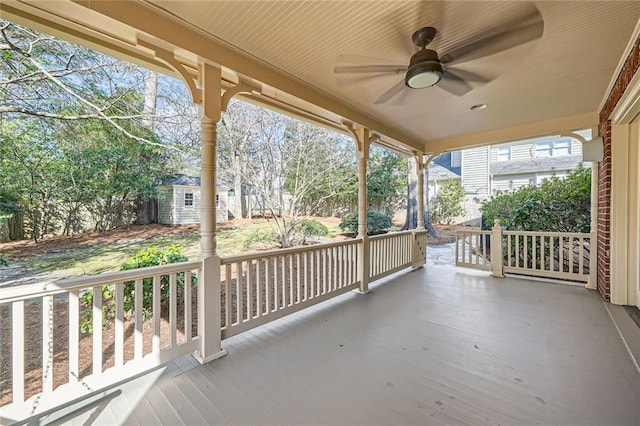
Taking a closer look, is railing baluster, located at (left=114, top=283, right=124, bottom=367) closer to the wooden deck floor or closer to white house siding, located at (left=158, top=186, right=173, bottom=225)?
the wooden deck floor

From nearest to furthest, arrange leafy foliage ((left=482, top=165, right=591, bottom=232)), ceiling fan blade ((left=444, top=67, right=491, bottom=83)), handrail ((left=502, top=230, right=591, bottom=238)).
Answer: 1. ceiling fan blade ((left=444, top=67, right=491, bottom=83))
2. handrail ((left=502, top=230, right=591, bottom=238))
3. leafy foliage ((left=482, top=165, right=591, bottom=232))

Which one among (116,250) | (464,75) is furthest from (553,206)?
(116,250)

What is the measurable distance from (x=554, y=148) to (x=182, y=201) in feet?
45.4

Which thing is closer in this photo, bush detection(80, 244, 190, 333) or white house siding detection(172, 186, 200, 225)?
bush detection(80, 244, 190, 333)

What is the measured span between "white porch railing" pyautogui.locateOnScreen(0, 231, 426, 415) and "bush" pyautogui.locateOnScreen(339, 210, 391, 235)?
12.7 ft

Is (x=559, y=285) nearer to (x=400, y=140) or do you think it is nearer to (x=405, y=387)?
(x=400, y=140)

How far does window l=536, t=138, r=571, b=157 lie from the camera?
9.78m

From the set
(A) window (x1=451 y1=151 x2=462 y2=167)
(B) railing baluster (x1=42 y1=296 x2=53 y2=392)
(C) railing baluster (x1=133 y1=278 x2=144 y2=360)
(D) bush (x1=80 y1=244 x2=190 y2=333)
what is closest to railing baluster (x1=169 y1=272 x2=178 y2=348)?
(C) railing baluster (x1=133 y1=278 x2=144 y2=360)

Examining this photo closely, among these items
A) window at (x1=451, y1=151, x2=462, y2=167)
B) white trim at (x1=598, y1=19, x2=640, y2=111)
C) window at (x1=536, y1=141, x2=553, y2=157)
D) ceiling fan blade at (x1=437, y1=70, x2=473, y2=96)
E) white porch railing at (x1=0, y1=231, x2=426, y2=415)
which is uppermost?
window at (x1=451, y1=151, x2=462, y2=167)

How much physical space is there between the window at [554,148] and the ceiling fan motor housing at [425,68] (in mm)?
11256

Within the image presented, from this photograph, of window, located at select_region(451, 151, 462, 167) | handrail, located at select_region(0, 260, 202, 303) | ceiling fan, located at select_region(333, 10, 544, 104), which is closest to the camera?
handrail, located at select_region(0, 260, 202, 303)

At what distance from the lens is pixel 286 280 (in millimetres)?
2945

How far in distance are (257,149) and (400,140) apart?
3.33 metres

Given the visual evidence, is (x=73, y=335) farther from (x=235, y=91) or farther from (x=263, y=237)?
(x=263, y=237)
